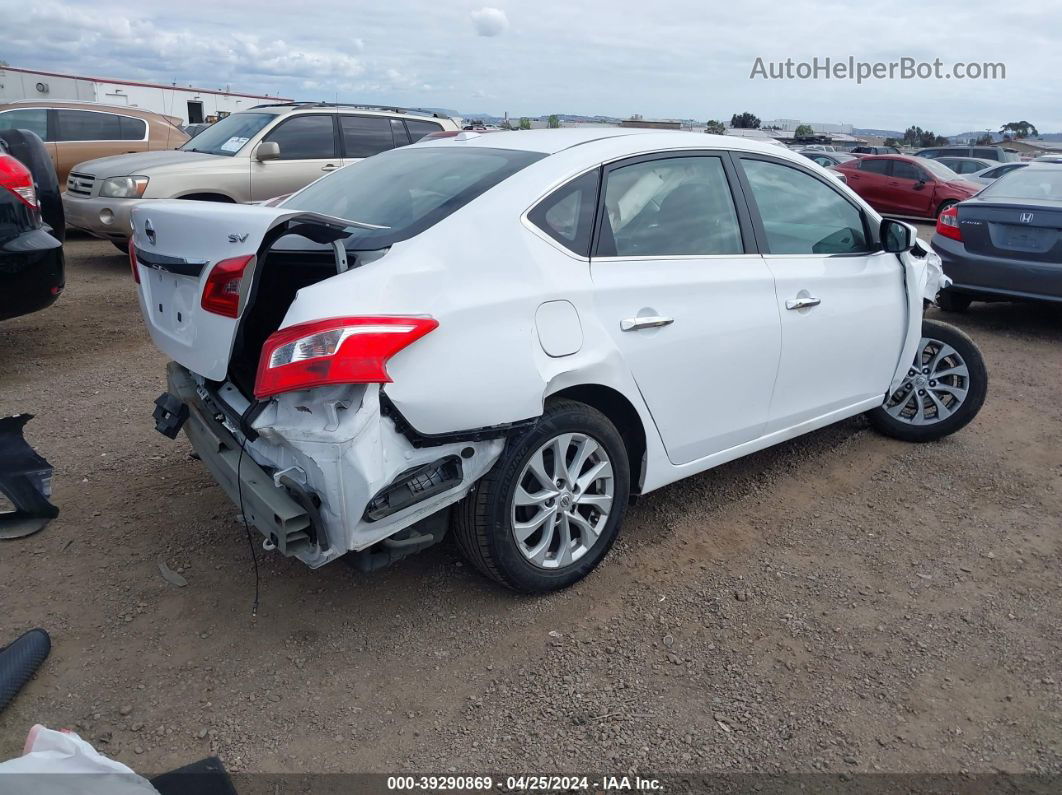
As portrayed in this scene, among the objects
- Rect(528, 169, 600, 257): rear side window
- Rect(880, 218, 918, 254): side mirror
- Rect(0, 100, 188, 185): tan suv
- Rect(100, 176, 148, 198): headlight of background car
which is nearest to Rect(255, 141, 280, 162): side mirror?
Rect(100, 176, 148, 198): headlight of background car

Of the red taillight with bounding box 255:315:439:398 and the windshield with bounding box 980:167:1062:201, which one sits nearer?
the red taillight with bounding box 255:315:439:398

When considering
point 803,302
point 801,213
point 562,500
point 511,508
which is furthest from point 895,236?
point 511,508

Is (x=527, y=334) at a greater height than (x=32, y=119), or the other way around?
(x=32, y=119)

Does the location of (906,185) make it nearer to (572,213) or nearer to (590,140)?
(590,140)

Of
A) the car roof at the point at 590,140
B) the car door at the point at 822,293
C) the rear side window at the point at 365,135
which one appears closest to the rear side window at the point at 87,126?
the rear side window at the point at 365,135

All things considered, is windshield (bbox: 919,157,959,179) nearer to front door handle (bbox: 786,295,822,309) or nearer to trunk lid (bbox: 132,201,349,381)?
front door handle (bbox: 786,295,822,309)

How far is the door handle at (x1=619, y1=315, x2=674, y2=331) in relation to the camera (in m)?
3.07

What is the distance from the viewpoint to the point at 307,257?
299cm

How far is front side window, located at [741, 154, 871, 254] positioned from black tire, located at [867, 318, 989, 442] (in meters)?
0.93

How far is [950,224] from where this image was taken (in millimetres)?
7727

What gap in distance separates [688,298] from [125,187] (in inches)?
271

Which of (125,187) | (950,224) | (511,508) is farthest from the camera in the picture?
(125,187)

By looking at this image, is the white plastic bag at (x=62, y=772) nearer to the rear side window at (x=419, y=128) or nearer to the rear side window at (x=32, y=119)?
the rear side window at (x=419, y=128)

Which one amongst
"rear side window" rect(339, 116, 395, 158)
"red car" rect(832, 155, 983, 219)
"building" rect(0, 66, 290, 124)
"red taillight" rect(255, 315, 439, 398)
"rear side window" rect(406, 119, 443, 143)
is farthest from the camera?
"building" rect(0, 66, 290, 124)
